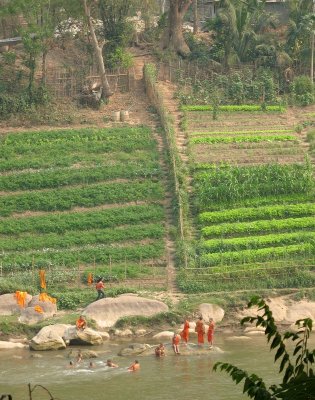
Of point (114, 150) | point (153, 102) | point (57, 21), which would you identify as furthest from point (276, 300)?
point (57, 21)

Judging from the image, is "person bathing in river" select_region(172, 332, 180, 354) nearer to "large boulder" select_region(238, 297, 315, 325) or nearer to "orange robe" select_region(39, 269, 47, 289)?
"large boulder" select_region(238, 297, 315, 325)

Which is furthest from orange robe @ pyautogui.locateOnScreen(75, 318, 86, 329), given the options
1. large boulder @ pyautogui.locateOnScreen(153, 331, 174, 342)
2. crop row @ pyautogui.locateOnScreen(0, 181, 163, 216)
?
crop row @ pyautogui.locateOnScreen(0, 181, 163, 216)

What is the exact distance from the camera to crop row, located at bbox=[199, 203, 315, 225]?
46.4 metres

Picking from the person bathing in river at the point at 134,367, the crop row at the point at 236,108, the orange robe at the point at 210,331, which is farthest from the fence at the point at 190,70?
the person bathing in river at the point at 134,367

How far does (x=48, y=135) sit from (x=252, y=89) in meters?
10.9

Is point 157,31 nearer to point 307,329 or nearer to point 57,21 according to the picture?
point 57,21

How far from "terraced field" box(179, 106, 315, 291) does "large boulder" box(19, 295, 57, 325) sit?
5120 millimetres

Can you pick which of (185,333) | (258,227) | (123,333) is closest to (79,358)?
(185,333)

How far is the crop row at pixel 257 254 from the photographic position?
1708 inches

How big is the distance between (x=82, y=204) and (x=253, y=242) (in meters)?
7.65

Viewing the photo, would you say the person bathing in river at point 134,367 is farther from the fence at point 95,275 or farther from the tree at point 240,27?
the tree at point 240,27

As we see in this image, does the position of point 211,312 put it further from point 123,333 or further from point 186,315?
point 123,333

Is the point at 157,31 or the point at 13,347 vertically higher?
the point at 157,31

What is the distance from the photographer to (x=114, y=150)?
51.9 metres
